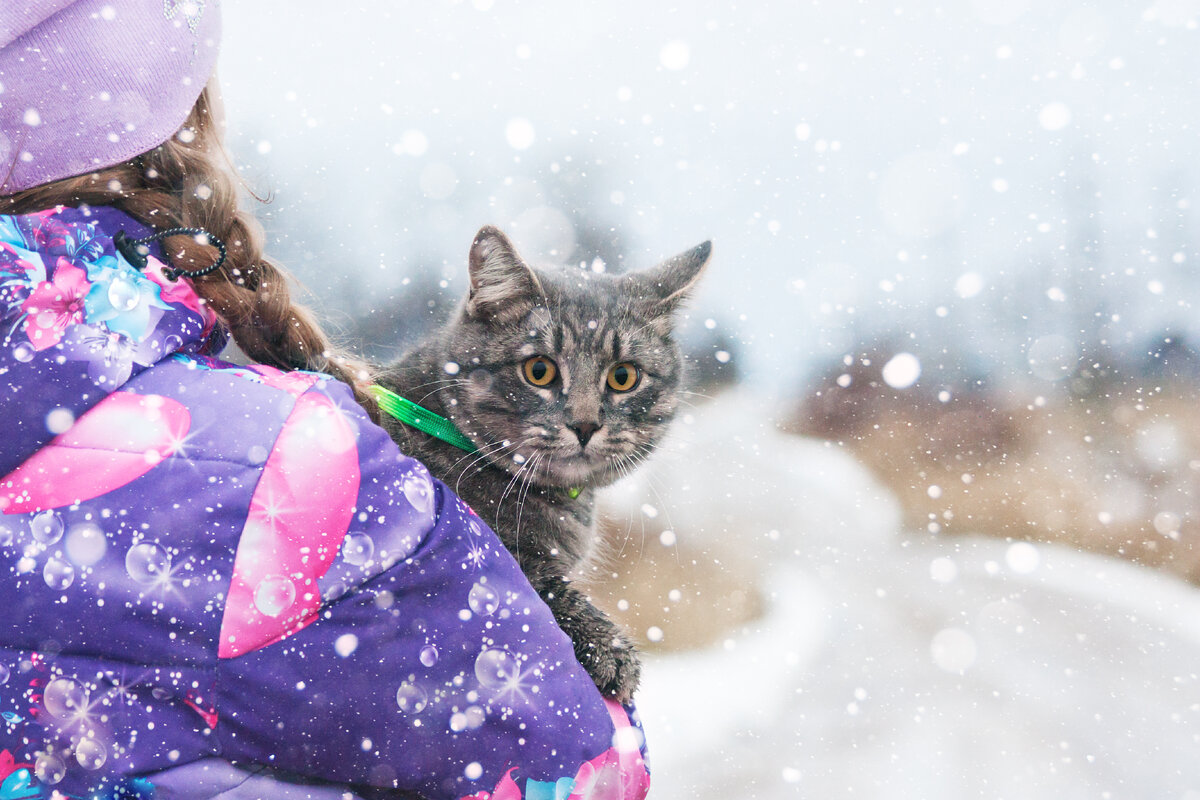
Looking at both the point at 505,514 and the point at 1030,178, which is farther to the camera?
the point at 1030,178

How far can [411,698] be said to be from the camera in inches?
23.9

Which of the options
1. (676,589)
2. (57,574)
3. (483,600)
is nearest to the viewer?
(57,574)

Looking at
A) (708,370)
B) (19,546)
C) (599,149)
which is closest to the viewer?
(19,546)

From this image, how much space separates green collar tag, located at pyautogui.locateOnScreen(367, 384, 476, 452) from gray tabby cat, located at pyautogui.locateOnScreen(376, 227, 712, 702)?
0.05 feet

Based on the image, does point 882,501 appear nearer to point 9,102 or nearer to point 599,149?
point 599,149

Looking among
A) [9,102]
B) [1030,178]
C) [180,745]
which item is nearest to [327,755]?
[180,745]

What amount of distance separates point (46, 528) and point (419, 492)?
284 mm

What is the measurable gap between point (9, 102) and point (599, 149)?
148 centimetres

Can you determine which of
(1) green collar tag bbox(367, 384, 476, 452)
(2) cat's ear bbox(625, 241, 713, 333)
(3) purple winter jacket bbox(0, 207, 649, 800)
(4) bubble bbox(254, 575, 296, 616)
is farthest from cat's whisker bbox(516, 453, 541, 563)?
(4) bubble bbox(254, 575, 296, 616)

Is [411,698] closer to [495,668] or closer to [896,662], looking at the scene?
[495,668]

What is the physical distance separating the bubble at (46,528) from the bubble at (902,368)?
85.4 inches

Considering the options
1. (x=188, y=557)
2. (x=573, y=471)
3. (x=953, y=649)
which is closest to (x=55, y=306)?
(x=188, y=557)

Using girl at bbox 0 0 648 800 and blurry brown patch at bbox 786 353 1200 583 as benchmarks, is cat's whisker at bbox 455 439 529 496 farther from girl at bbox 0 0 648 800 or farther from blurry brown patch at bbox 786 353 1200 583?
blurry brown patch at bbox 786 353 1200 583

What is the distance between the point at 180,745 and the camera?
21.7 inches
